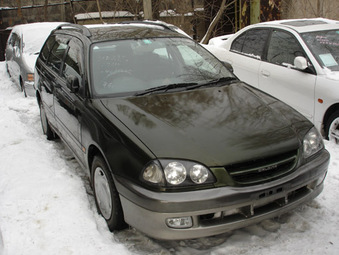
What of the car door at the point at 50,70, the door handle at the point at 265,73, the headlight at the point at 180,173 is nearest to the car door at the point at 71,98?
the car door at the point at 50,70

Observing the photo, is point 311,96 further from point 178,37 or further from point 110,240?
point 110,240

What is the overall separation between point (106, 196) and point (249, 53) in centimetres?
404

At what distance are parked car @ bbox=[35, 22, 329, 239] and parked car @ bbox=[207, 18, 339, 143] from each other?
4.81 ft

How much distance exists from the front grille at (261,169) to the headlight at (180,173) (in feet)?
0.58

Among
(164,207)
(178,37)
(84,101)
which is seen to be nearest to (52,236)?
(164,207)

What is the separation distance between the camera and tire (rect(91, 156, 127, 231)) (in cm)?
311

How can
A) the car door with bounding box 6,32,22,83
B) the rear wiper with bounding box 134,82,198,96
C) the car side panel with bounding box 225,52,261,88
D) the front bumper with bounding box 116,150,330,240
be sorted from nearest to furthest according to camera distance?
1. the front bumper with bounding box 116,150,330,240
2. the rear wiper with bounding box 134,82,198,96
3. the car side panel with bounding box 225,52,261,88
4. the car door with bounding box 6,32,22,83

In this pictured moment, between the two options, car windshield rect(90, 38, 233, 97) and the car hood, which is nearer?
the car hood

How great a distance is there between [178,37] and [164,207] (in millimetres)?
2528

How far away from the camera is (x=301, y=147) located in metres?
3.08

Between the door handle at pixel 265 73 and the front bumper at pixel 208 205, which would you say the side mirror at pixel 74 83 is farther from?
the door handle at pixel 265 73

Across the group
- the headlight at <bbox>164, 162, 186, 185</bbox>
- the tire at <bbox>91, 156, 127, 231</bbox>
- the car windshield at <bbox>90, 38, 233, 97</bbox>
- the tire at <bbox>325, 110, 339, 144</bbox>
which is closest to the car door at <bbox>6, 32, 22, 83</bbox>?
the car windshield at <bbox>90, 38, 233, 97</bbox>

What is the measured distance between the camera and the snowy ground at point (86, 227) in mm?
2984

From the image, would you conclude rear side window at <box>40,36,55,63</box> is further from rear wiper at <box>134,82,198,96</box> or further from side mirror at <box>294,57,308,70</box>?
side mirror at <box>294,57,308,70</box>
